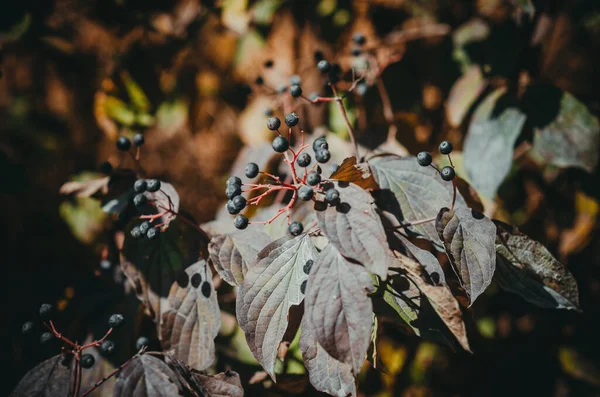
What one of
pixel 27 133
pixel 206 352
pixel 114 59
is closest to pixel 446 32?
pixel 114 59

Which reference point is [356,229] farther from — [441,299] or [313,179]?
[441,299]

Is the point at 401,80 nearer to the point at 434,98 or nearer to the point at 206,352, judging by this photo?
the point at 434,98

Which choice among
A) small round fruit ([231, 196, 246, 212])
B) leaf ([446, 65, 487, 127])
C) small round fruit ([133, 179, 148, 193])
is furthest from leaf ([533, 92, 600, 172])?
small round fruit ([133, 179, 148, 193])

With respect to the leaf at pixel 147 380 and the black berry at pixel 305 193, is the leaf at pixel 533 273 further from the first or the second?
the leaf at pixel 147 380

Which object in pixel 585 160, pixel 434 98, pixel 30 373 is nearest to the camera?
pixel 30 373

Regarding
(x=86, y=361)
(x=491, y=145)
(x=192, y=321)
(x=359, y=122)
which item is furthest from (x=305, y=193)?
(x=359, y=122)

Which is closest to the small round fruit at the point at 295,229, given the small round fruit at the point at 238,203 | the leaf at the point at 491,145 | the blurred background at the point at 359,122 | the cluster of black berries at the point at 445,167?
the small round fruit at the point at 238,203
